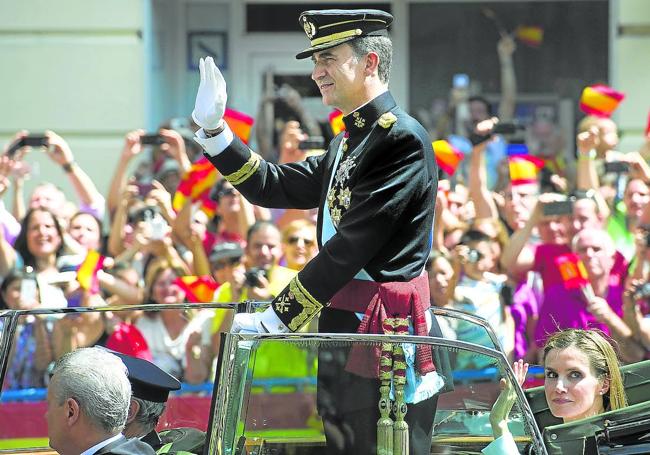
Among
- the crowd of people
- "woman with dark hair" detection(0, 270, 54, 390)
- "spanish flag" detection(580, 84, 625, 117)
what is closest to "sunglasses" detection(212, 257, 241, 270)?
the crowd of people

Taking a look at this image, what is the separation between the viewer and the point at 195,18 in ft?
31.6

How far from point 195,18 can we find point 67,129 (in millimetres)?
1640

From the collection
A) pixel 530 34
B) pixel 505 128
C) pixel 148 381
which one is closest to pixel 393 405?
pixel 148 381

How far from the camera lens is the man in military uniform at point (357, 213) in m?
2.92

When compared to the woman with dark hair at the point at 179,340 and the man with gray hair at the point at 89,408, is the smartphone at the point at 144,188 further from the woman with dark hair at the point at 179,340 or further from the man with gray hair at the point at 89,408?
the man with gray hair at the point at 89,408

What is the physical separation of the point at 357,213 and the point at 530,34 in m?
6.65

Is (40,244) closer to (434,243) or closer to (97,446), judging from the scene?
(434,243)

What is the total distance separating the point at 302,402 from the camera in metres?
3.13

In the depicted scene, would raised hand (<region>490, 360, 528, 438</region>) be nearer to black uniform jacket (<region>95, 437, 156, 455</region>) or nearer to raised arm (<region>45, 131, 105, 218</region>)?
black uniform jacket (<region>95, 437, 156, 455</region>)

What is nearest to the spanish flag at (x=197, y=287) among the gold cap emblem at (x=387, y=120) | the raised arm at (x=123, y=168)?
the raised arm at (x=123, y=168)

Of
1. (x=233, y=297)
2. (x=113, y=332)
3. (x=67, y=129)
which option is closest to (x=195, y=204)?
(x=233, y=297)

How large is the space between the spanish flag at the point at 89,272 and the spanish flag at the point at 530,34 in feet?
15.0

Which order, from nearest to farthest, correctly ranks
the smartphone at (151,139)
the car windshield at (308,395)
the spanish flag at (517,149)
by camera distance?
the car windshield at (308,395) < the smartphone at (151,139) < the spanish flag at (517,149)

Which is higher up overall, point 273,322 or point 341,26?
point 341,26
